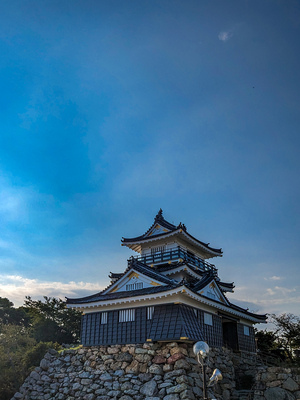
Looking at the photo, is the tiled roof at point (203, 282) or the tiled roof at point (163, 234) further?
the tiled roof at point (163, 234)

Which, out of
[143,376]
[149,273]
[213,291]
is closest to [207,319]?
[213,291]

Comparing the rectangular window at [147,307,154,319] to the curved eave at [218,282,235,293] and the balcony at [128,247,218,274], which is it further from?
the curved eave at [218,282,235,293]

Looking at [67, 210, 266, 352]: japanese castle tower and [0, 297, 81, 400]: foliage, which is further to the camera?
[0, 297, 81, 400]: foliage

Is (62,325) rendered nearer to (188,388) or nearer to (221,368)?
(221,368)

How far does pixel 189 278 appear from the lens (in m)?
24.7

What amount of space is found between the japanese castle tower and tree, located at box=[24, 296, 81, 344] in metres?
21.4

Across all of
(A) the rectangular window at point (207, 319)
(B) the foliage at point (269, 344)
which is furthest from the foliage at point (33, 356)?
(B) the foliage at point (269, 344)

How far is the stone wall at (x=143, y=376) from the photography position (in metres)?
15.1

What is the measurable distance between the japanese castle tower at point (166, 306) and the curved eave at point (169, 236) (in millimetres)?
88

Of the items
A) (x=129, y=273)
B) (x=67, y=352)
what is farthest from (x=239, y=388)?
(x=67, y=352)

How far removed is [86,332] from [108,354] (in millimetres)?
2655

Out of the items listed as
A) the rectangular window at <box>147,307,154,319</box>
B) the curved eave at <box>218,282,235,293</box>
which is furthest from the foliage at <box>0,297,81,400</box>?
the curved eave at <box>218,282,235,293</box>

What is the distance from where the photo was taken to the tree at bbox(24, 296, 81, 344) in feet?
133

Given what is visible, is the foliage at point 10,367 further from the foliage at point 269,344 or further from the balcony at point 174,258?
the foliage at point 269,344
